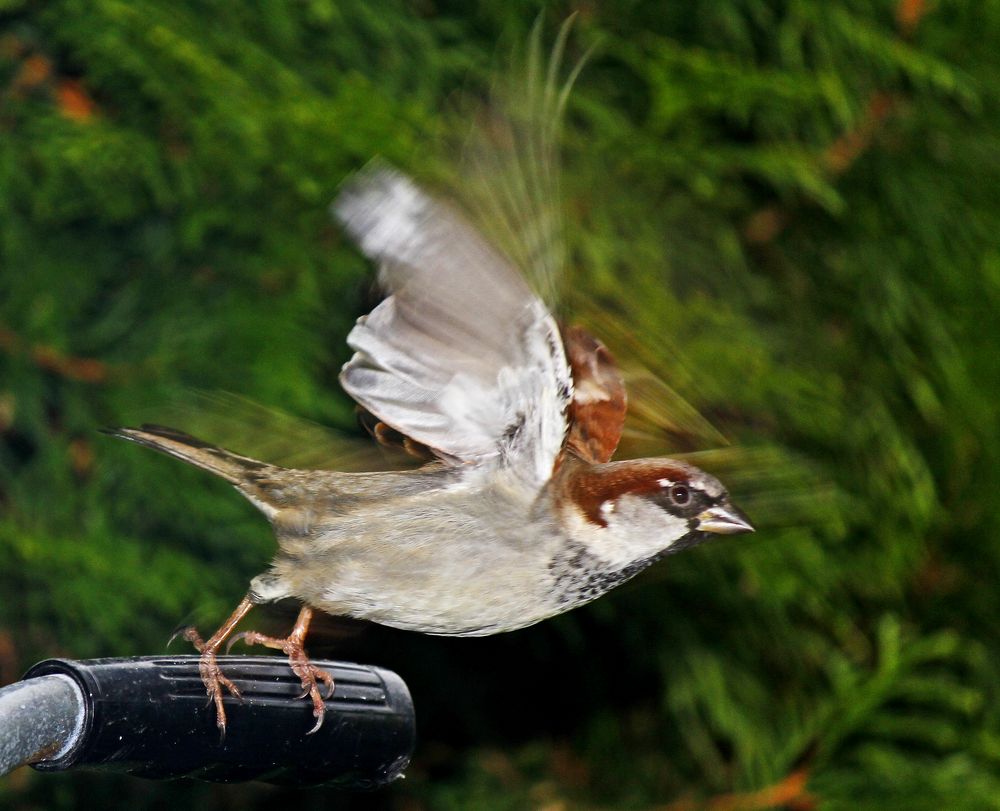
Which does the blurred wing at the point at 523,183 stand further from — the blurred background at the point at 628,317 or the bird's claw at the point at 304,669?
the blurred background at the point at 628,317

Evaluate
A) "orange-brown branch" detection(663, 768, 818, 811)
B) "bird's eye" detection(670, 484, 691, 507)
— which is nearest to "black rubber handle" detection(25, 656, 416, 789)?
"bird's eye" detection(670, 484, 691, 507)

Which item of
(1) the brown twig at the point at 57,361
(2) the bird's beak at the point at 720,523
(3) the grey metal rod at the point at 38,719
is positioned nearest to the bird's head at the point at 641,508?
(2) the bird's beak at the point at 720,523

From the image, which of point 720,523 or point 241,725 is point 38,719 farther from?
point 720,523

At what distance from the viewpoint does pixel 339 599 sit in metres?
1.33

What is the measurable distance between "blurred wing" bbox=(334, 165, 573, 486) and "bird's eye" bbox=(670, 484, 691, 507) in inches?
5.3

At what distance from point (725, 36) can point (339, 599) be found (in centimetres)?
141

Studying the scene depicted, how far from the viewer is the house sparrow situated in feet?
3.86

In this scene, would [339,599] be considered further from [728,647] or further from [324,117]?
[728,647]

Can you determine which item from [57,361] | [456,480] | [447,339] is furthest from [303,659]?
[57,361]

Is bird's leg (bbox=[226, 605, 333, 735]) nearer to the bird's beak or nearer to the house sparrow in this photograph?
the house sparrow

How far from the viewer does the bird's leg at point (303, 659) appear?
4.19 ft

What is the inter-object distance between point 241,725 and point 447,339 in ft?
1.22

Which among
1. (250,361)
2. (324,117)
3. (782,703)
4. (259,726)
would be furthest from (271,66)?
(782,703)

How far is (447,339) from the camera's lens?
3.98ft
